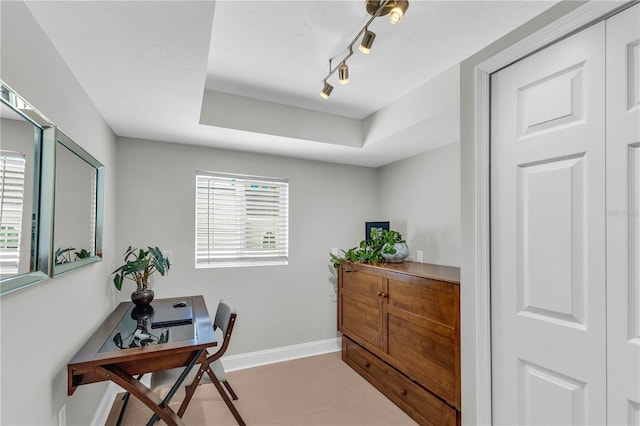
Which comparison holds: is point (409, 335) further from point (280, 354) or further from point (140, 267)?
point (140, 267)

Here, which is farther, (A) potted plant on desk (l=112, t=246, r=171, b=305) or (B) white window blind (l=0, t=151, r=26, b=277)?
(A) potted plant on desk (l=112, t=246, r=171, b=305)

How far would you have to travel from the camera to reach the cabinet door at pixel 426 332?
1919mm

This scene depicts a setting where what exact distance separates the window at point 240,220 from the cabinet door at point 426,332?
1385 mm

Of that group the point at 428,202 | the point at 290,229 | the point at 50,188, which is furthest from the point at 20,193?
the point at 428,202

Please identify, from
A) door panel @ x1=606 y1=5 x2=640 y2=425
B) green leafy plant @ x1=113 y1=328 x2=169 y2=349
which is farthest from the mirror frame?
door panel @ x1=606 y1=5 x2=640 y2=425

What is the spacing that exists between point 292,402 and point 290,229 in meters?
1.60

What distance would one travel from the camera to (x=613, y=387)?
110cm

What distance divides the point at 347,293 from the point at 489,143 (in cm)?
210

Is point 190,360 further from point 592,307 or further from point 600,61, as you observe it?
point 600,61

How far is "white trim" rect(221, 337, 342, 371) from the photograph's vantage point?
305cm

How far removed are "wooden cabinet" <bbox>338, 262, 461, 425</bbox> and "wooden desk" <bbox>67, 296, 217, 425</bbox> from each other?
138 cm

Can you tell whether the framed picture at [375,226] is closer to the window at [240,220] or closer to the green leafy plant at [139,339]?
the window at [240,220]

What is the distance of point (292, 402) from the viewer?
247 cm

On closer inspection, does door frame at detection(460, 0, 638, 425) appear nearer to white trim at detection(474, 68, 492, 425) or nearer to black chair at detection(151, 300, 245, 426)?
white trim at detection(474, 68, 492, 425)
